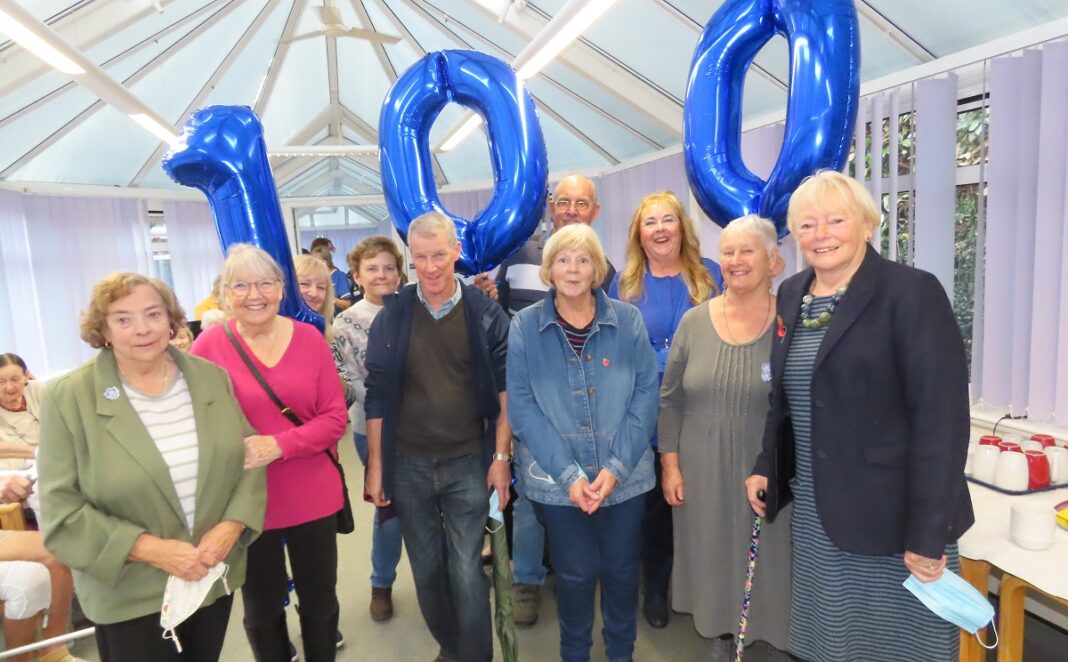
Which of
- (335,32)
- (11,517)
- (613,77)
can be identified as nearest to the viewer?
(11,517)

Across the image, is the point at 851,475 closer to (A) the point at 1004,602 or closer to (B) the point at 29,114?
(A) the point at 1004,602

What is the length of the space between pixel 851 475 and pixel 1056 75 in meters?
1.86

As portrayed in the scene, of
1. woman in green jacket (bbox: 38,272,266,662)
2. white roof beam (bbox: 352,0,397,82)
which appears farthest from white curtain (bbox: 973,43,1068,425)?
white roof beam (bbox: 352,0,397,82)

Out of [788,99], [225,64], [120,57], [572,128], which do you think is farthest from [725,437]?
[225,64]

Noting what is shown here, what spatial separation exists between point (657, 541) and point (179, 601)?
1.51 metres

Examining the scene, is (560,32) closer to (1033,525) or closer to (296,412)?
(296,412)

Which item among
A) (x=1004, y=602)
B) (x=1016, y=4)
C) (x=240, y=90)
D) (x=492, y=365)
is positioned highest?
(x=240, y=90)

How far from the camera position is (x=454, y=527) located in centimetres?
172

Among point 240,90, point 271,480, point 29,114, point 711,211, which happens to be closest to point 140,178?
point 240,90

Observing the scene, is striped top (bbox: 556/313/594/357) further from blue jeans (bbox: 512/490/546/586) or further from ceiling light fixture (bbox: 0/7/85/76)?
ceiling light fixture (bbox: 0/7/85/76)

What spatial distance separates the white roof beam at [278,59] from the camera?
482 centimetres

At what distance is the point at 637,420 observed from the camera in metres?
1.64

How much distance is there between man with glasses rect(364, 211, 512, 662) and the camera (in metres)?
1.65

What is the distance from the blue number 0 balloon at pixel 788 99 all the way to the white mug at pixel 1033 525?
0.92 metres
